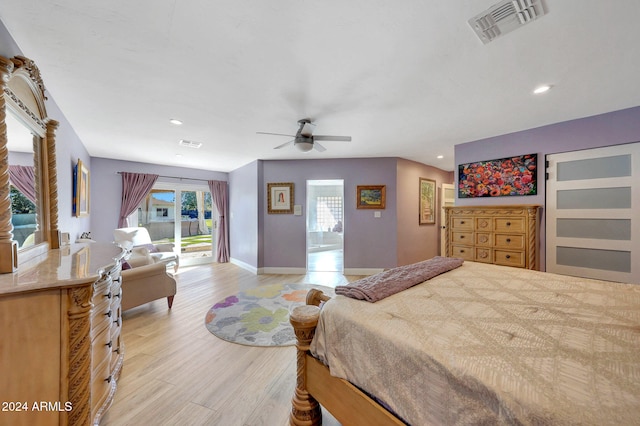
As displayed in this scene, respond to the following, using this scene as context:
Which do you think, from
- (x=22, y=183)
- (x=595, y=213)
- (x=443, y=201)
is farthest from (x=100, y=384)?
(x=443, y=201)

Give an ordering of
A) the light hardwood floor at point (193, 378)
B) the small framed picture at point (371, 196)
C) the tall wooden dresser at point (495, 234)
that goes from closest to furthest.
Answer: the light hardwood floor at point (193, 378) < the tall wooden dresser at point (495, 234) < the small framed picture at point (371, 196)

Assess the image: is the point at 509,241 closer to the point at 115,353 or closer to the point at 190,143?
the point at 115,353

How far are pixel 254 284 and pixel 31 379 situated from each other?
3.26m

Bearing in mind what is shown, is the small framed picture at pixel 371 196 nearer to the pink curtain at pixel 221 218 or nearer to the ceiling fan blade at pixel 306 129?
the ceiling fan blade at pixel 306 129

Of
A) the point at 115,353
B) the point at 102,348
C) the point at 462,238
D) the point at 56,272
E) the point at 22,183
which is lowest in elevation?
the point at 115,353

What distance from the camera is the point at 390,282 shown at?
156cm

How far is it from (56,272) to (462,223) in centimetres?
417

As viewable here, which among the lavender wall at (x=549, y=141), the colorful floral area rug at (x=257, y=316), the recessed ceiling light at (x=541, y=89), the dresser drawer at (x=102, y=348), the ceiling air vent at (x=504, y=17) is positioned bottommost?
the colorful floral area rug at (x=257, y=316)

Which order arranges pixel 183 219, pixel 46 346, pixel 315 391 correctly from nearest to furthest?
pixel 46 346
pixel 315 391
pixel 183 219

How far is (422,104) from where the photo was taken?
2.48m

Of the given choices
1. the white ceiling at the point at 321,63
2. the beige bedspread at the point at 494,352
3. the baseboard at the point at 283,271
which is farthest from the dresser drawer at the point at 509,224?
the baseboard at the point at 283,271

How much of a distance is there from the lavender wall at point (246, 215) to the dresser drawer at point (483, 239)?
3823 mm

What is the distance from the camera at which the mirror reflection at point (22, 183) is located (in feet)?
4.47

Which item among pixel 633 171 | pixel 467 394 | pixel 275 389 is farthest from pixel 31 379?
pixel 633 171
